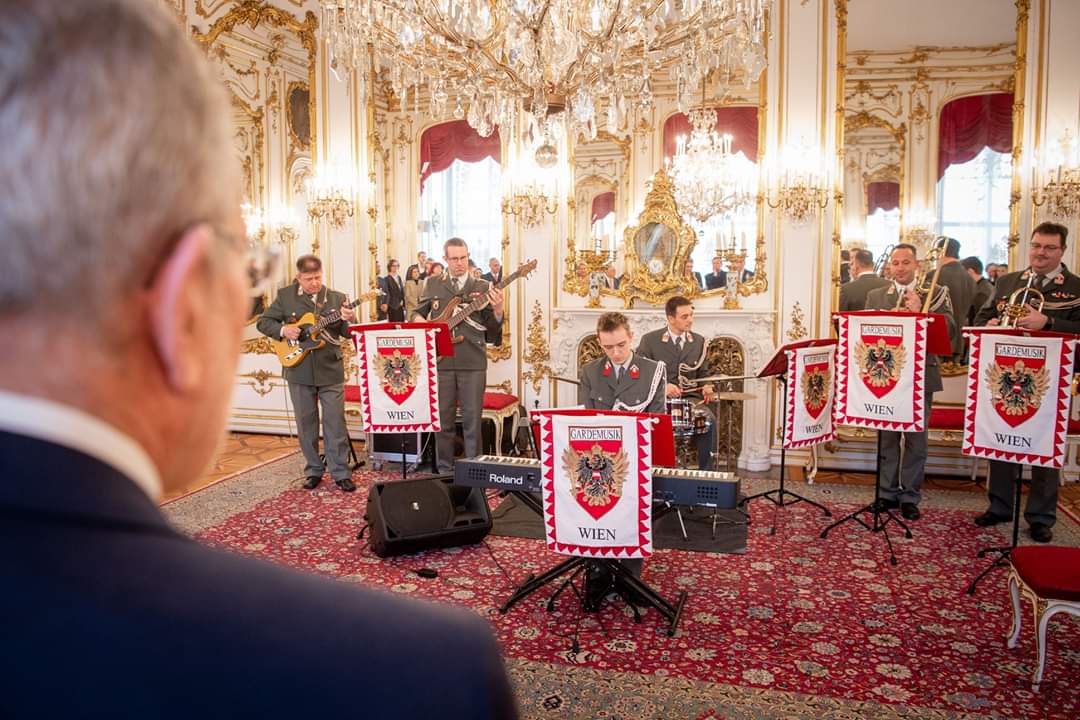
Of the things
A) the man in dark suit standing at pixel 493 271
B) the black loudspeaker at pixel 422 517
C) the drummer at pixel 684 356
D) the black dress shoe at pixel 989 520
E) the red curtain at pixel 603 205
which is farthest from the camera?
the man in dark suit standing at pixel 493 271

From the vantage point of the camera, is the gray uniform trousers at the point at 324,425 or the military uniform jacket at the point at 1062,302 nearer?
the military uniform jacket at the point at 1062,302

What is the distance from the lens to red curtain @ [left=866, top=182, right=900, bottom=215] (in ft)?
21.6

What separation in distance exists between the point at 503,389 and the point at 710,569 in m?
3.52

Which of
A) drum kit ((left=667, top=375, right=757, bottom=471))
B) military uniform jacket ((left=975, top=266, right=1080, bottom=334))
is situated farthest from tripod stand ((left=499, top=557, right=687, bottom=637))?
military uniform jacket ((left=975, top=266, right=1080, bottom=334))

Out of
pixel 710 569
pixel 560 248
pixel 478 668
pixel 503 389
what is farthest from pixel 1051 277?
pixel 478 668

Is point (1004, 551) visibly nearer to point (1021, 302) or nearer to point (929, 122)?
point (1021, 302)

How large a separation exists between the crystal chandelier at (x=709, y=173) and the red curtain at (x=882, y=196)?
104 centimetres

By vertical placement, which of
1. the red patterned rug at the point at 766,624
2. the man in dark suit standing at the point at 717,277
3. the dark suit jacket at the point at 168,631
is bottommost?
the red patterned rug at the point at 766,624

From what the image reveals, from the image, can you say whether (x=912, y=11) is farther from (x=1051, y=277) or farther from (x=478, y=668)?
(x=478, y=668)

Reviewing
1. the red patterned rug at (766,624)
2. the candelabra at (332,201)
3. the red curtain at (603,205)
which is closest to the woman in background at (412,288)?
the candelabra at (332,201)

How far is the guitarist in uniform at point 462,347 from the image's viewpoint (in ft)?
19.8

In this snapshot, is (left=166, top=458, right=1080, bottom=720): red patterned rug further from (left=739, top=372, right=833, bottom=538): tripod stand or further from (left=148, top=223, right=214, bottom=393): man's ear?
(left=148, top=223, right=214, bottom=393): man's ear

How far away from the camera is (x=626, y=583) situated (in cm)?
364

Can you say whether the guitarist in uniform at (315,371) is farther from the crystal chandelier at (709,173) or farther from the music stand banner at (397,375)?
the crystal chandelier at (709,173)
